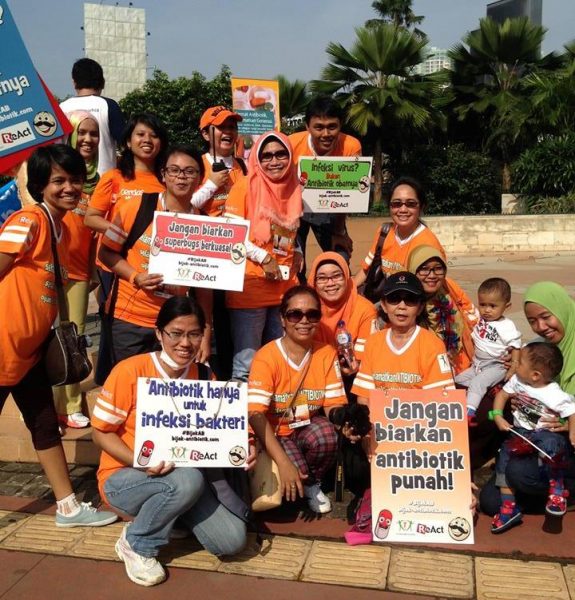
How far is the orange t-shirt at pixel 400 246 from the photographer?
434cm

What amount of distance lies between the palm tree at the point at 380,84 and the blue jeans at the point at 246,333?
15.8 metres

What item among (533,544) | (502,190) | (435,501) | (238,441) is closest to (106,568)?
(238,441)

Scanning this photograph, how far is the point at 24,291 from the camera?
A: 3363 mm

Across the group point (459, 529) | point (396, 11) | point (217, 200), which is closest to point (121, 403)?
point (217, 200)

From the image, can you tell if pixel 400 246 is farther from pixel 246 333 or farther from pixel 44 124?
pixel 44 124

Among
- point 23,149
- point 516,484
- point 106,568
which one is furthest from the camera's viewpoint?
point 23,149

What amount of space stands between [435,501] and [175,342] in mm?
1466

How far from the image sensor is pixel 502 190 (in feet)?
69.2

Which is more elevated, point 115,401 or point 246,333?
point 246,333

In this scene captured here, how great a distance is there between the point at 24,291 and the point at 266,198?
1.52 metres

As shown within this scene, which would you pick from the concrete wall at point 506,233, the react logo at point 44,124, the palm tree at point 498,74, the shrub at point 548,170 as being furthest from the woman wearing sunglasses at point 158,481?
the palm tree at point 498,74

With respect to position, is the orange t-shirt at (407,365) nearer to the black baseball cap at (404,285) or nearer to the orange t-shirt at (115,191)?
the black baseball cap at (404,285)

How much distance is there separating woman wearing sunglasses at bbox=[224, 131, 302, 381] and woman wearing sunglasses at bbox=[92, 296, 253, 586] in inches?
33.9

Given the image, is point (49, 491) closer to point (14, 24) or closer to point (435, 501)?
point (435, 501)
